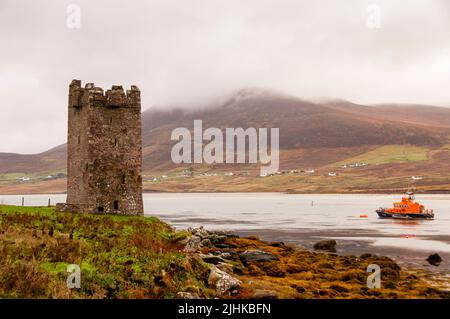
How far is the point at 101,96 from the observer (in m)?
44.2

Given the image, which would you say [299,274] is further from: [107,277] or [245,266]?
[107,277]

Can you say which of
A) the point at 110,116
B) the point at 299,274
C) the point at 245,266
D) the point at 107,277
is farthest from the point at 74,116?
the point at 107,277

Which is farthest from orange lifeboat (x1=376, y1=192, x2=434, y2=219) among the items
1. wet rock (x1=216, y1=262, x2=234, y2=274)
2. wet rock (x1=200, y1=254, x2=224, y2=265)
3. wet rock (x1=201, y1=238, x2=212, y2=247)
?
wet rock (x1=216, y1=262, x2=234, y2=274)

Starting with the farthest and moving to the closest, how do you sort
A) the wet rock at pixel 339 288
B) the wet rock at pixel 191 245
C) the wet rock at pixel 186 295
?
1. the wet rock at pixel 191 245
2. the wet rock at pixel 339 288
3. the wet rock at pixel 186 295

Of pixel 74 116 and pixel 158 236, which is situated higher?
pixel 74 116

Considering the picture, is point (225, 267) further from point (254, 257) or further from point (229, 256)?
point (254, 257)

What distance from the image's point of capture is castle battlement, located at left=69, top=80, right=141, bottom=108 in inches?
1731

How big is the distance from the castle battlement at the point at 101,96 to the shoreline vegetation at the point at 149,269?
12.1 metres

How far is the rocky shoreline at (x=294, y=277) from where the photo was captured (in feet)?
69.6

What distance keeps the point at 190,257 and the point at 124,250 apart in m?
3.05

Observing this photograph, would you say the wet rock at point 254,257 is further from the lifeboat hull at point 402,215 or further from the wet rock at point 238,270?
the lifeboat hull at point 402,215

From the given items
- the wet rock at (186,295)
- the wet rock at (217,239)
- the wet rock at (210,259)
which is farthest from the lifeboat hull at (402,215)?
the wet rock at (186,295)
